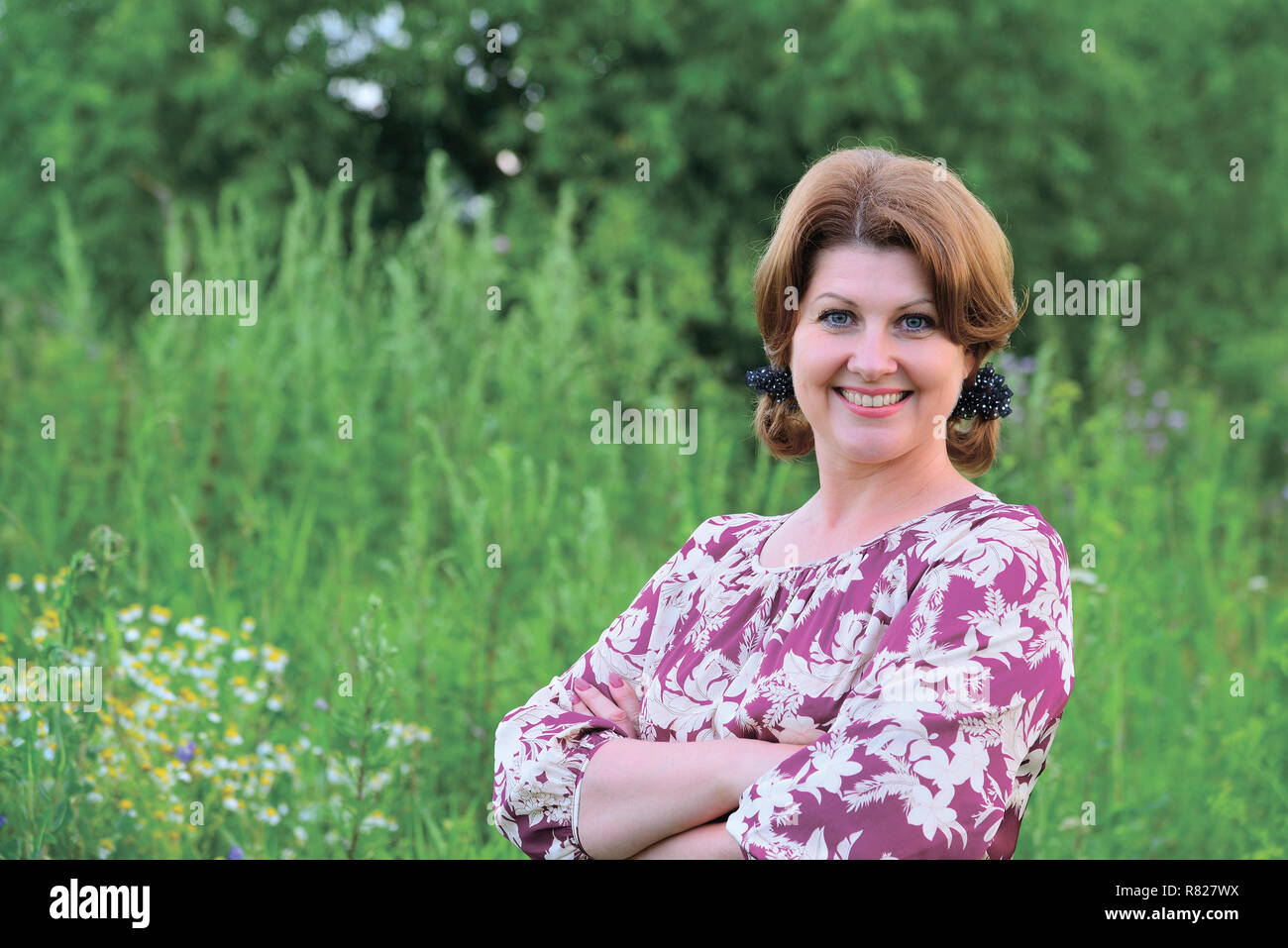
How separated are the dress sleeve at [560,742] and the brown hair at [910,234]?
20.7 inches

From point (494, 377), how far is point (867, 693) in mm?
3793

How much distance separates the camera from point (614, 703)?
2.01 metres

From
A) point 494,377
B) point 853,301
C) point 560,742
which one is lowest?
point 560,742

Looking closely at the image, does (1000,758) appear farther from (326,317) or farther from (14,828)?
(326,317)

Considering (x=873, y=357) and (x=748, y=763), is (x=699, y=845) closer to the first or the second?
(x=748, y=763)

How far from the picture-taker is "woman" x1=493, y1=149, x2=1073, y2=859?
4.97 ft

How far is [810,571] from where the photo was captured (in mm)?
1828

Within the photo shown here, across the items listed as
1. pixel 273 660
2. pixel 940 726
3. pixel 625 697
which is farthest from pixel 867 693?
pixel 273 660

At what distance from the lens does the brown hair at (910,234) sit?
Answer: 5.67 ft

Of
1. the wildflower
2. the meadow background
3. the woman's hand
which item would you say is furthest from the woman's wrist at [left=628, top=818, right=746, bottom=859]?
the wildflower

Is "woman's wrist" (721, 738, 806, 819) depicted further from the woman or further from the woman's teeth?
the woman's teeth
